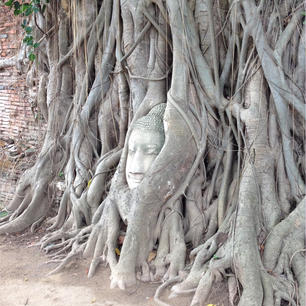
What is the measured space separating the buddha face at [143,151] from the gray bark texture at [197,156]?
6.4 inches

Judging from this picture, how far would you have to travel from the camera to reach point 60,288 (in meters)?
3.32

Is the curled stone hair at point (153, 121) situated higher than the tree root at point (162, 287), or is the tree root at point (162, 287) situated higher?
the curled stone hair at point (153, 121)

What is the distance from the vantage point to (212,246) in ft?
10.5

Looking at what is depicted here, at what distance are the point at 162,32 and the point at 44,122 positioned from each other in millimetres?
2598

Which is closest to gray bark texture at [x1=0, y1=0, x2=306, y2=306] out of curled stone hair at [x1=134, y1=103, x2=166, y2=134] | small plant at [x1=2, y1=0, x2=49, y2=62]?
curled stone hair at [x1=134, y1=103, x2=166, y2=134]

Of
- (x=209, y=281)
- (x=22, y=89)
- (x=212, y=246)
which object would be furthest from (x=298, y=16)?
(x=22, y=89)

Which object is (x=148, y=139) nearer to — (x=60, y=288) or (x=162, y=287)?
(x=162, y=287)

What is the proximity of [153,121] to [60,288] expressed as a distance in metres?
1.67

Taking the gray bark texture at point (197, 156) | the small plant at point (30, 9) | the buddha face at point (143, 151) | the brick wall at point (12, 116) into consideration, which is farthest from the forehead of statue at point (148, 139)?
the brick wall at point (12, 116)

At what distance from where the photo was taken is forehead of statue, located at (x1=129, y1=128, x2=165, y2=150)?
12.2 ft

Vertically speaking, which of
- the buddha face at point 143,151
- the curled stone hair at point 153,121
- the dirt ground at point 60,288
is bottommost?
the dirt ground at point 60,288

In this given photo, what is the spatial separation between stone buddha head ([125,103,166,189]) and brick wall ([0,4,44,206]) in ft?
8.63

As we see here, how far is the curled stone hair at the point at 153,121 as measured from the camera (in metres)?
3.77

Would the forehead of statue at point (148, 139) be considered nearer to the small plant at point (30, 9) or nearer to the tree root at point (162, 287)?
the tree root at point (162, 287)
